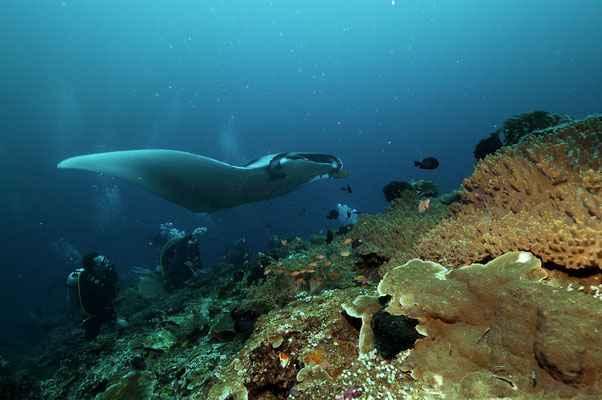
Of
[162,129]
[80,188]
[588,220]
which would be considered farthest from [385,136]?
[588,220]

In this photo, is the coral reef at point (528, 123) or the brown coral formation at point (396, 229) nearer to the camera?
the brown coral formation at point (396, 229)

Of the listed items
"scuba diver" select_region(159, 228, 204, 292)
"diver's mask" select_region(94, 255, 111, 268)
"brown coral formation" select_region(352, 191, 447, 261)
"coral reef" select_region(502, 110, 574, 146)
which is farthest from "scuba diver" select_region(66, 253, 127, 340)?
"coral reef" select_region(502, 110, 574, 146)

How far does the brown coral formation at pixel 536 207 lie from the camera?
2.10 meters

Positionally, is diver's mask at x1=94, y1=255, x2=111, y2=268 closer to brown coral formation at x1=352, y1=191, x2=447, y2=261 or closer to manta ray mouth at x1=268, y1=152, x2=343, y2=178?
manta ray mouth at x1=268, y1=152, x2=343, y2=178

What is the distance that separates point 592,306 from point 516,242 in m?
0.87

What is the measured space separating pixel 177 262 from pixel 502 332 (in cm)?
1178

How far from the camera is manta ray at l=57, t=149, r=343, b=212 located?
18.6 feet

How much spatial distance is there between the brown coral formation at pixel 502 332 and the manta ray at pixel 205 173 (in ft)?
19.1

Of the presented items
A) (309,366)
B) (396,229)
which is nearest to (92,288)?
(309,366)

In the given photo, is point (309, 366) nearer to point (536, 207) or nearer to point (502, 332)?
point (502, 332)

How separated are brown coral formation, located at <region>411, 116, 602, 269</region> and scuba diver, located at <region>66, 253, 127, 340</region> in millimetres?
9285

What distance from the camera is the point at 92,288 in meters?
7.84

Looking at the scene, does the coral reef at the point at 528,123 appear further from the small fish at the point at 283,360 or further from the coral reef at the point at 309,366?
the small fish at the point at 283,360

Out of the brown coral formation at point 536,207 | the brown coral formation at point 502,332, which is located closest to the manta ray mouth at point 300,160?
the brown coral formation at point 536,207
